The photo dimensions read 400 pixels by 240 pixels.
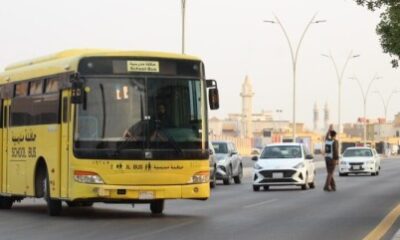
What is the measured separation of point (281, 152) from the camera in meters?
35.1

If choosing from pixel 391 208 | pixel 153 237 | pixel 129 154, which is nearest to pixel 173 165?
pixel 129 154

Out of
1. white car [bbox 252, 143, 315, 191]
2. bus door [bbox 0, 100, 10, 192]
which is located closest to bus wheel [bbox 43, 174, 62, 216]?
bus door [bbox 0, 100, 10, 192]

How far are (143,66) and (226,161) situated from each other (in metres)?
20.5

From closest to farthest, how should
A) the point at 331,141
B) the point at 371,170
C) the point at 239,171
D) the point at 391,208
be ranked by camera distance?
the point at 391,208 < the point at 331,141 < the point at 239,171 < the point at 371,170

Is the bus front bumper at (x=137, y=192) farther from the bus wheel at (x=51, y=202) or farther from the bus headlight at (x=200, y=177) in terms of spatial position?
the bus wheel at (x=51, y=202)

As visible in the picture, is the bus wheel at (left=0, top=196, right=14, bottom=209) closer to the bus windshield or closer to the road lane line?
the bus windshield

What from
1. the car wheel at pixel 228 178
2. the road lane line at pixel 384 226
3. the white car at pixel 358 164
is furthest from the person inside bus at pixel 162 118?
the white car at pixel 358 164

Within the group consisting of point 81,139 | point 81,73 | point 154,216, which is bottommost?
point 154,216

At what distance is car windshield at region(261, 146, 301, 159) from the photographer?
34.8m

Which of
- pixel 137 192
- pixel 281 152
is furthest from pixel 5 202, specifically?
pixel 281 152

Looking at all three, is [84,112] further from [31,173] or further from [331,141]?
[331,141]

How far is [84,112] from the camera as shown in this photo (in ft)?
63.4

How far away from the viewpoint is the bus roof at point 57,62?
19734 millimetres

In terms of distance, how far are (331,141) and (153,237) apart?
17.2 meters
